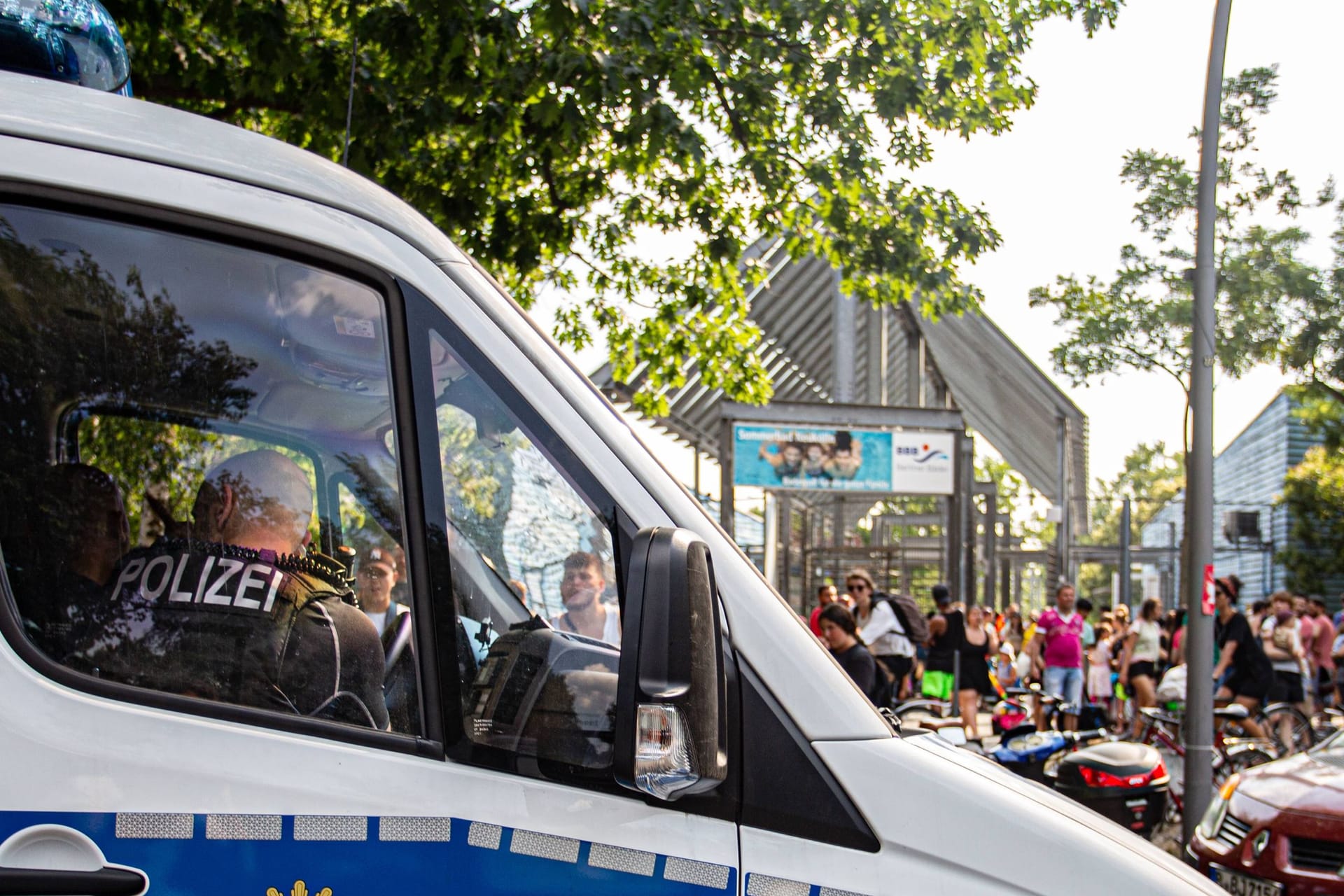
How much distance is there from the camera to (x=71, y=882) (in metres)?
1.83

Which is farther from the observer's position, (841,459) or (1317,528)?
(1317,528)

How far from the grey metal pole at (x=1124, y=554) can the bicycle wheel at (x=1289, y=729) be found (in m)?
7.19

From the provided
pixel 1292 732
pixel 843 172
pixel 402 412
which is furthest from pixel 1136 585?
pixel 402 412

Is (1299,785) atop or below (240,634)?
below

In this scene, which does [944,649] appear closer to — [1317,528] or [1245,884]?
[1245,884]

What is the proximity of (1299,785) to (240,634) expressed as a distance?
6194 mm

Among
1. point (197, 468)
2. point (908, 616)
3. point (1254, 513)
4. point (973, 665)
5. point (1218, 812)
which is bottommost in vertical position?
point (1218, 812)

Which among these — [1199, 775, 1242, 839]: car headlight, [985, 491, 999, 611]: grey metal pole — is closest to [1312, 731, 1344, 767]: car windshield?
[1199, 775, 1242, 839]: car headlight

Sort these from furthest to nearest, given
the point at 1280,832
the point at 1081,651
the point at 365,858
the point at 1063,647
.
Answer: the point at 1081,651 < the point at 1063,647 < the point at 1280,832 < the point at 365,858

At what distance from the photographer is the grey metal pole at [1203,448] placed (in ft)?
32.1

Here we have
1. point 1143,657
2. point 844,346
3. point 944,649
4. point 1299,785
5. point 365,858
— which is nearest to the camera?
point 365,858

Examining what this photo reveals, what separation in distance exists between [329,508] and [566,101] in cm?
621

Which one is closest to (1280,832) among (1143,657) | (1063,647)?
(1063,647)

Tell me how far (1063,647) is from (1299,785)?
24.0ft
